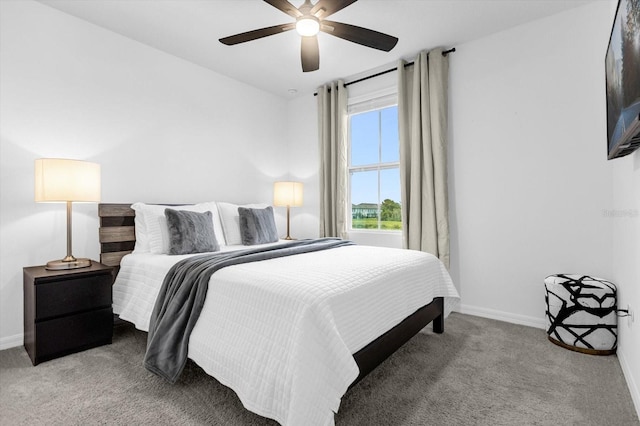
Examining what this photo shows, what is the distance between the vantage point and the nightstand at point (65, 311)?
2.12 m

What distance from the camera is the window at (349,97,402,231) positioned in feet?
12.7

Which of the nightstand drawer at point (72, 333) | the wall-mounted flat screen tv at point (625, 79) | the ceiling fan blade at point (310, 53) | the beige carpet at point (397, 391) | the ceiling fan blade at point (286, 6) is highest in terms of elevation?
the ceiling fan blade at point (286, 6)

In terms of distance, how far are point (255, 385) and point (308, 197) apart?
11.0ft

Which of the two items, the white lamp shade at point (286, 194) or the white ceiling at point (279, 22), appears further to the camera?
the white lamp shade at point (286, 194)

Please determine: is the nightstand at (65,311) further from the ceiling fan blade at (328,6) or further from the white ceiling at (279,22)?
the ceiling fan blade at (328,6)

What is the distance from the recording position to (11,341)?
2.42m

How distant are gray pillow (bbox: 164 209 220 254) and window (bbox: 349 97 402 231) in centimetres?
200

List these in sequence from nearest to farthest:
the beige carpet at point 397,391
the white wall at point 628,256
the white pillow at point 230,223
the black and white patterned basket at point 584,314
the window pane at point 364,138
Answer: the beige carpet at point 397,391 < the white wall at point 628,256 < the black and white patterned basket at point 584,314 < the white pillow at point 230,223 < the window pane at point 364,138

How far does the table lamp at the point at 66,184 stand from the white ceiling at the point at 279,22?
1365 mm

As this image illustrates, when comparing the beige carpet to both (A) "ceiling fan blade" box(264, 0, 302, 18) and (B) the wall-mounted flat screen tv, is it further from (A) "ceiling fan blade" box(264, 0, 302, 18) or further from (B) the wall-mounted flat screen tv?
(A) "ceiling fan blade" box(264, 0, 302, 18)

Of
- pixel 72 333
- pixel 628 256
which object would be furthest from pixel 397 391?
pixel 72 333

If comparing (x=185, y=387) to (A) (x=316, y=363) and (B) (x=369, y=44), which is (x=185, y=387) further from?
(B) (x=369, y=44)

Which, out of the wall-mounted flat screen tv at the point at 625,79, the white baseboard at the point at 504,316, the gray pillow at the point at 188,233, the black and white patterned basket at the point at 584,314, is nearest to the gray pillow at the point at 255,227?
the gray pillow at the point at 188,233

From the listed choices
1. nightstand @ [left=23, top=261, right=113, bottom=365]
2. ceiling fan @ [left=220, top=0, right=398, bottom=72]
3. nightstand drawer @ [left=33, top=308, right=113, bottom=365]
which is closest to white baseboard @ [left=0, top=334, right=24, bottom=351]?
nightstand @ [left=23, top=261, right=113, bottom=365]
